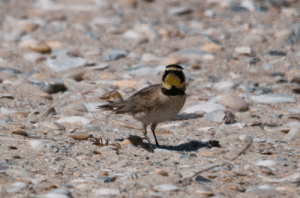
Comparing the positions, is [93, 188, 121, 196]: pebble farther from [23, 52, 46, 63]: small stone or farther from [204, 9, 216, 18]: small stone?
[204, 9, 216, 18]: small stone

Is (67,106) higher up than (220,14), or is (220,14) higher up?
(220,14)

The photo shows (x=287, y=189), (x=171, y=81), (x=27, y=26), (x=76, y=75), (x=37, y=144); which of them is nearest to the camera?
(x=287, y=189)

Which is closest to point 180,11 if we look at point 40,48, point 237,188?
point 40,48

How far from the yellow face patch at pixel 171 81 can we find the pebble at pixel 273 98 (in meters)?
1.58

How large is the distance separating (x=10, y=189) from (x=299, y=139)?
2598mm

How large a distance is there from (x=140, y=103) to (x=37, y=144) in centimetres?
100

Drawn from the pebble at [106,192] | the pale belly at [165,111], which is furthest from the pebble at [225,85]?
the pebble at [106,192]

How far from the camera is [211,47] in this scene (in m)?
6.55

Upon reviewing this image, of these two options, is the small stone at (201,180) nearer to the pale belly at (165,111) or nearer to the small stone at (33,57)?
the pale belly at (165,111)

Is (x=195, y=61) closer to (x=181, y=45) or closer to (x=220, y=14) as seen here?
(x=181, y=45)

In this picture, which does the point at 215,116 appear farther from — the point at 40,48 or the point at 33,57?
the point at 40,48

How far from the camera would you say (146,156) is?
3543 millimetres

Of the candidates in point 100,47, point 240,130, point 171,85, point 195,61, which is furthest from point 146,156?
point 100,47

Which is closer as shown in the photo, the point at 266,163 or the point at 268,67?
the point at 266,163
